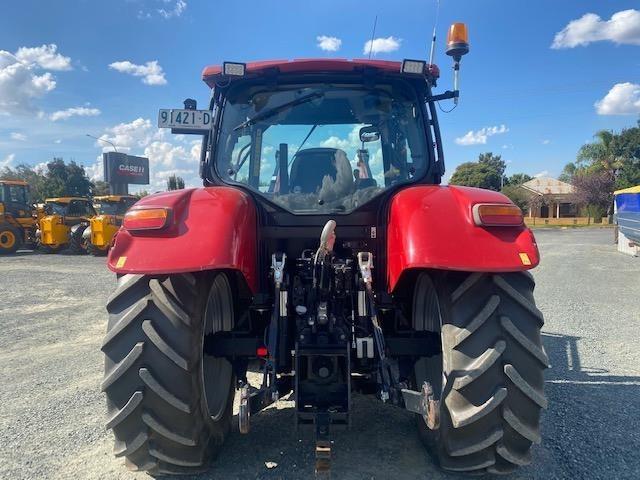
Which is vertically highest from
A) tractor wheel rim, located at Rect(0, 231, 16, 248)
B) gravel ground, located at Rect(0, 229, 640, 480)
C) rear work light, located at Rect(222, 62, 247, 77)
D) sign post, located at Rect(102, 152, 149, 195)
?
sign post, located at Rect(102, 152, 149, 195)

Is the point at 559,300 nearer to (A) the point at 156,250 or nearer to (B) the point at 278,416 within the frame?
(B) the point at 278,416

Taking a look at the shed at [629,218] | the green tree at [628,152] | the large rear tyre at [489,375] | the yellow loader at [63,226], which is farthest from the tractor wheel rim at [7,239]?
the green tree at [628,152]

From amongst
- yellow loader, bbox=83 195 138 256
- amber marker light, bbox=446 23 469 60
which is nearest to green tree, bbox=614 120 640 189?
yellow loader, bbox=83 195 138 256

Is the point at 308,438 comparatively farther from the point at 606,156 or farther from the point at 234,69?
the point at 606,156

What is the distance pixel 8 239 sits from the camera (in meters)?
19.5

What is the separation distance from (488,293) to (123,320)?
1857 mm

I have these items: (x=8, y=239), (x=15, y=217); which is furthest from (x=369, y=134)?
(x=15, y=217)

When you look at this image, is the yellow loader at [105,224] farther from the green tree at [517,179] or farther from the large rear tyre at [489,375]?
the green tree at [517,179]

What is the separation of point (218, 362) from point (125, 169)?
36.3 metres

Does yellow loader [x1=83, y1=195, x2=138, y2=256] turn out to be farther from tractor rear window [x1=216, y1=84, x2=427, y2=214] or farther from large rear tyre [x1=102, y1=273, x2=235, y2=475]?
large rear tyre [x1=102, y1=273, x2=235, y2=475]

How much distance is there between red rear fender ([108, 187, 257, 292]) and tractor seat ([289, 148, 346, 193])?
0.65 m

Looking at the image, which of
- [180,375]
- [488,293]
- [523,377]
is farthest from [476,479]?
[180,375]

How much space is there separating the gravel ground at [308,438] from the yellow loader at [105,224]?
9.96 m

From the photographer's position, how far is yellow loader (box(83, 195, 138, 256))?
17.1m
